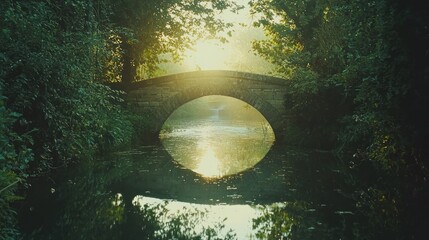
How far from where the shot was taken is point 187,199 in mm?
7613

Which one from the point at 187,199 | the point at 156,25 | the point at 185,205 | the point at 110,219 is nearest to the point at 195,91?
the point at 156,25

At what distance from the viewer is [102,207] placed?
22.4ft

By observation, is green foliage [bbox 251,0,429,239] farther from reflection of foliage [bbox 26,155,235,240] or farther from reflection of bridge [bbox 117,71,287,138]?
reflection of bridge [bbox 117,71,287,138]

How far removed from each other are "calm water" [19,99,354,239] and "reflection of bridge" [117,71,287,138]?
13.7ft

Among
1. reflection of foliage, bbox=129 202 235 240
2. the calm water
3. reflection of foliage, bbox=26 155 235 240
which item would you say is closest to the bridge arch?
the calm water

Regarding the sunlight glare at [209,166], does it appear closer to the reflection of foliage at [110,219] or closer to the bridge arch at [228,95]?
the reflection of foliage at [110,219]

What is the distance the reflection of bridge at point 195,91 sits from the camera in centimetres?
1641

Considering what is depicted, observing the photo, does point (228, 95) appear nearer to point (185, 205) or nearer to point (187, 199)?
point (187, 199)

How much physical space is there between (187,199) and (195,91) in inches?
371

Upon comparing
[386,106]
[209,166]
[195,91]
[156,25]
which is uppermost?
[156,25]

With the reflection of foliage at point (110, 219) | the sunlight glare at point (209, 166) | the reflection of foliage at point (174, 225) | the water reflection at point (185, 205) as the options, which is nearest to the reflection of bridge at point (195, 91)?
the sunlight glare at point (209, 166)

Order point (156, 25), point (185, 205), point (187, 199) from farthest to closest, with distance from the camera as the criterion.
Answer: point (156, 25) → point (187, 199) → point (185, 205)

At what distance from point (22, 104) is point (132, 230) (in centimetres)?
255

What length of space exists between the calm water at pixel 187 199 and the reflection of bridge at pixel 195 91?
416cm
